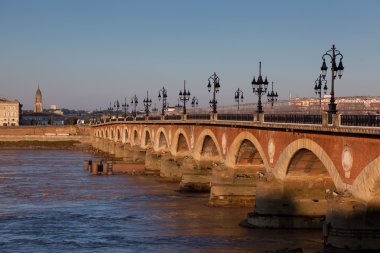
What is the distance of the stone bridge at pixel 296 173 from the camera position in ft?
93.0

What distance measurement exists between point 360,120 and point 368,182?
2.77m

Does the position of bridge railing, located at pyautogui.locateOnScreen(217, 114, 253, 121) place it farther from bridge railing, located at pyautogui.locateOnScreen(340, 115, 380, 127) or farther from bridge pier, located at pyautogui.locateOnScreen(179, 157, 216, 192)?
bridge railing, located at pyautogui.locateOnScreen(340, 115, 380, 127)

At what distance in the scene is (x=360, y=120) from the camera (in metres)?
29.3

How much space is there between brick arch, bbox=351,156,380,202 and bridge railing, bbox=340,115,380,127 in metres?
1.56

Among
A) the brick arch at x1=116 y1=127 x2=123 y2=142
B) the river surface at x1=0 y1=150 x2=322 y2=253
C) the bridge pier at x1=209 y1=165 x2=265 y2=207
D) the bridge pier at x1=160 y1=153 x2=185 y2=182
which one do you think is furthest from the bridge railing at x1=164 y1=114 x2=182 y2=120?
the brick arch at x1=116 y1=127 x2=123 y2=142

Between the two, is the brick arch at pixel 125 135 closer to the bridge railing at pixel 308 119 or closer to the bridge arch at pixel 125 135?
the bridge arch at pixel 125 135

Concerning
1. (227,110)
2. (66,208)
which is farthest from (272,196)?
(227,110)

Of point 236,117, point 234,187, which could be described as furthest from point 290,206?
point 236,117

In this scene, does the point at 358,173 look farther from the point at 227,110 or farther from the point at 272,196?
the point at 227,110

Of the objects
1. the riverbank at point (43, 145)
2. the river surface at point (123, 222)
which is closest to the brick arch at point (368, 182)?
the river surface at point (123, 222)

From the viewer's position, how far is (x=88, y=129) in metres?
186

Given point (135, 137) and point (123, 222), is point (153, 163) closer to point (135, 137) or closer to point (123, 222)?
point (135, 137)

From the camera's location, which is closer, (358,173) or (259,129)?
(358,173)

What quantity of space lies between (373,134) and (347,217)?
138 inches
